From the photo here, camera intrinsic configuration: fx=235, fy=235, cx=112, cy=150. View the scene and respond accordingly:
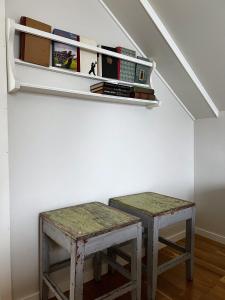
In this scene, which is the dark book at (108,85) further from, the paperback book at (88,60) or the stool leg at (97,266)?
the stool leg at (97,266)

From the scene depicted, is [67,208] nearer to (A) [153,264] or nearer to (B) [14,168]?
(B) [14,168]

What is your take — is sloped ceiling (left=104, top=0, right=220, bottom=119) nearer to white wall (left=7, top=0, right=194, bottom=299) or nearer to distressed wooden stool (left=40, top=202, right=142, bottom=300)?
white wall (left=7, top=0, right=194, bottom=299)

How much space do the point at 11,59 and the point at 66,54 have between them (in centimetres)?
38

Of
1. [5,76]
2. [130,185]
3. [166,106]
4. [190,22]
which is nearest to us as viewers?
[5,76]

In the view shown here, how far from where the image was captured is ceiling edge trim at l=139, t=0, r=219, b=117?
1.73 metres

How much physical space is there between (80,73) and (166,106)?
104 cm

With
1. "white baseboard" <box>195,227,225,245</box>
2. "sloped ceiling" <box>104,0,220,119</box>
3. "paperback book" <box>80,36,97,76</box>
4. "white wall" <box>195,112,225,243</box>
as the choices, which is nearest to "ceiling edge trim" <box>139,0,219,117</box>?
"sloped ceiling" <box>104,0,220,119</box>

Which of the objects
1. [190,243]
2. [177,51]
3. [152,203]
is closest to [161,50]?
[177,51]

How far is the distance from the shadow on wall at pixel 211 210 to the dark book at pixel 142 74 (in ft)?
4.56

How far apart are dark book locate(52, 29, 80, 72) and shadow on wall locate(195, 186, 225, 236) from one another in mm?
1911

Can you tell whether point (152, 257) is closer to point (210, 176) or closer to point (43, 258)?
point (43, 258)

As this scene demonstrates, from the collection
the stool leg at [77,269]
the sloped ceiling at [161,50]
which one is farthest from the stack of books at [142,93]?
the stool leg at [77,269]

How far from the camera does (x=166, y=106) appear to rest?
2.36 m

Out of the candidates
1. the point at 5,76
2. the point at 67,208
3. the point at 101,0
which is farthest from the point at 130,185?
the point at 101,0
